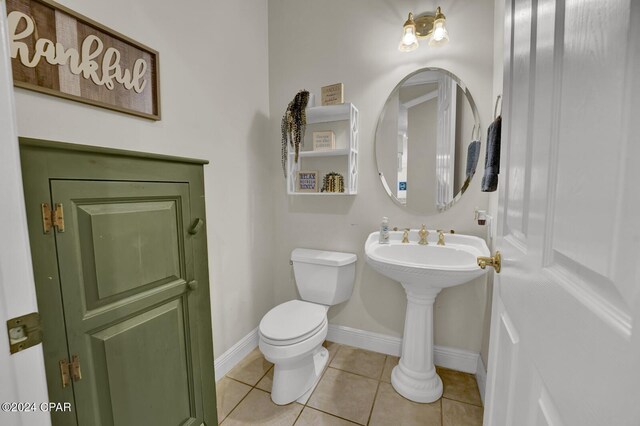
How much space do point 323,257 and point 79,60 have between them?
5.15 feet

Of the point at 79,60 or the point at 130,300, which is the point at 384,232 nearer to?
the point at 130,300

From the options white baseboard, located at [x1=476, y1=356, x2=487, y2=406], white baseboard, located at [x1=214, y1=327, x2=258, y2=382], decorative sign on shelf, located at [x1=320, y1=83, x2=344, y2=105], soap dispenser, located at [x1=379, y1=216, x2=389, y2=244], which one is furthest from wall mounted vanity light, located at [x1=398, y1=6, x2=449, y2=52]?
white baseboard, located at [x1=214, y1=327, x2=258, y2=382]

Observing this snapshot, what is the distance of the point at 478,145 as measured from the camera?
1.58 metres

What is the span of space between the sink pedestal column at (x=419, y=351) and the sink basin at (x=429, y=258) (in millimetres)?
189

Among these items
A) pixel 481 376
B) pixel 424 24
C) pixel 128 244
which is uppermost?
pixel 424 24

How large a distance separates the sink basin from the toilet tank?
0.92ft

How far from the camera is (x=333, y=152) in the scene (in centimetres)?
181

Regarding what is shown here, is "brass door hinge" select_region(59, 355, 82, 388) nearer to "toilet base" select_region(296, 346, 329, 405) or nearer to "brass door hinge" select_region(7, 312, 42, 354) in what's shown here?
"brass door hinge" select_region(7, 312, 42, 354)

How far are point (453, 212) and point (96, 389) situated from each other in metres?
1.84

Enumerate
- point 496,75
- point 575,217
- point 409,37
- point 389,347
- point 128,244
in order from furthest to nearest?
point 389,347 → point 409,37 → point 496,75 → point 128,244 → point 575,217

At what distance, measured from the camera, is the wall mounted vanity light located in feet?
4.87

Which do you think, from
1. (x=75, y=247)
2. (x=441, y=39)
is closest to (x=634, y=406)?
(x=75, y=247)

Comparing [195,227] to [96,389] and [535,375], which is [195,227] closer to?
[96,389]

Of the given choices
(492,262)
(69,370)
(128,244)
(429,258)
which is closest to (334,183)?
(429,258)
